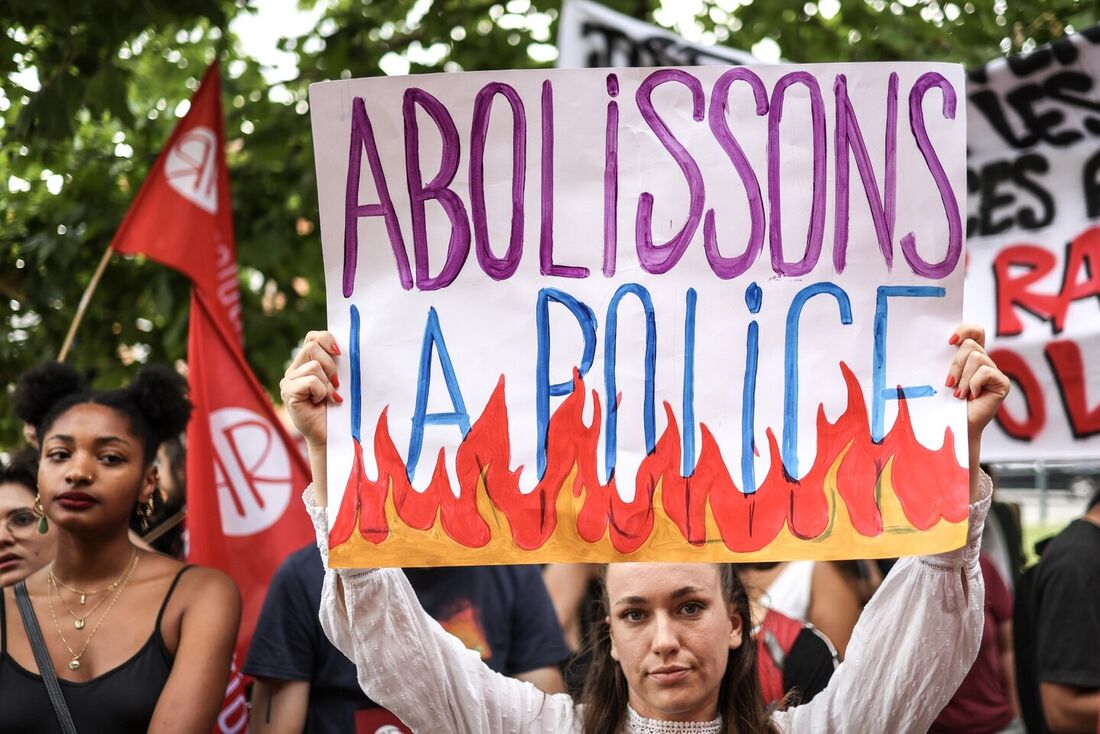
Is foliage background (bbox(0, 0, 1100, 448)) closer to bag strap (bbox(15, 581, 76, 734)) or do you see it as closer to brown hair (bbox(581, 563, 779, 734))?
bag strap (bbox(15, 581, 76, 734))

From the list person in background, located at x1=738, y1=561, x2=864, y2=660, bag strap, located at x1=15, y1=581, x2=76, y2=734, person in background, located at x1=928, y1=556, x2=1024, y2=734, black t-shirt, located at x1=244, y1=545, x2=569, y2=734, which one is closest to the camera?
bag strap, located at x1=15, y1=581, x2=76, y2=734

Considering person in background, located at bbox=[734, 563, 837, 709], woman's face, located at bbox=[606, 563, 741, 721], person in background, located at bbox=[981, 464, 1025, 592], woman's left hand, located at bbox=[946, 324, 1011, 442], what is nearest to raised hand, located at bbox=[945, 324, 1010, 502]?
woman's left hand, located at bbox=[946, 324, 1011, 442]

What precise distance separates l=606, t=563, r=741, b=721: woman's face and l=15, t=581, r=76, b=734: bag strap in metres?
1.13

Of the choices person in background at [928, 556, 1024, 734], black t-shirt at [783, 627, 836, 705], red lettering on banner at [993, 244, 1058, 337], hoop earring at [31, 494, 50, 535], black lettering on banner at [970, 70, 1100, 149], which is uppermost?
black lettering on banner at [970, 70, 1100, 149]

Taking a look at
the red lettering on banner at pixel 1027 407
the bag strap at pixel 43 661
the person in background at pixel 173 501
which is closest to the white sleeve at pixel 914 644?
the bag strap at pixel 43 661

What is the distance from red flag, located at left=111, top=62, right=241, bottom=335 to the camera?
14.0ft

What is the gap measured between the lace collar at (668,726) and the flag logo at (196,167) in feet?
8.47

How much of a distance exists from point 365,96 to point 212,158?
7.47 feet

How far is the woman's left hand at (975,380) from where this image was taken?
224 centimetres

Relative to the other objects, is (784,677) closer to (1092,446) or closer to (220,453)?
(1092,446)

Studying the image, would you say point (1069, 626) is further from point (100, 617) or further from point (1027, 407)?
point (100, 617)

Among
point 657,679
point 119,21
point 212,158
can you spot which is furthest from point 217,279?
point 657,679

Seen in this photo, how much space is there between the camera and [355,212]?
2.33m

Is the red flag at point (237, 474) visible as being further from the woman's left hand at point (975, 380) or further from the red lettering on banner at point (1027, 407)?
the woman's left hand at point (975, 380)
